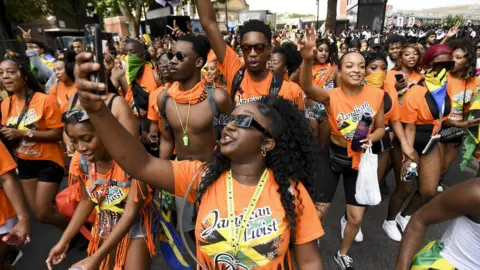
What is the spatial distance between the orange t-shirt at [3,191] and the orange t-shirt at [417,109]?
3.65m

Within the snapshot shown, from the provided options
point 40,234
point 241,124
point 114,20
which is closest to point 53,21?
point 114,20

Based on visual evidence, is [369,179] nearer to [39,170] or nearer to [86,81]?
[86,81]

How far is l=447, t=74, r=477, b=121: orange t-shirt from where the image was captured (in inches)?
144

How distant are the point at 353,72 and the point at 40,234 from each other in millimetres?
3963

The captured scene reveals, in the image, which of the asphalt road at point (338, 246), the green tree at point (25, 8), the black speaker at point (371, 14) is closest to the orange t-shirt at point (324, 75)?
the asphalt road at point (338, 246)

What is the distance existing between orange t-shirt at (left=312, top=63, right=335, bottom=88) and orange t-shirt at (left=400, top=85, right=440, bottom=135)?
155cm

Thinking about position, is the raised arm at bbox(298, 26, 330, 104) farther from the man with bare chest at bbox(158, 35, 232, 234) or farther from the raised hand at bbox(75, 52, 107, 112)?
the raised hand at bbox(75, 52, 107, 112)

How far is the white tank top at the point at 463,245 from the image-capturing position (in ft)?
5.22

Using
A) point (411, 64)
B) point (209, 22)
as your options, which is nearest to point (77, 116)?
point (209, 22)

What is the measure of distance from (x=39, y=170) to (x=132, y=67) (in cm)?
215

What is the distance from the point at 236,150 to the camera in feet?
5.35

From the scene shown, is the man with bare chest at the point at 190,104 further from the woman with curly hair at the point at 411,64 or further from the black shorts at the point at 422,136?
the woman with curly hair at the point at 411,64

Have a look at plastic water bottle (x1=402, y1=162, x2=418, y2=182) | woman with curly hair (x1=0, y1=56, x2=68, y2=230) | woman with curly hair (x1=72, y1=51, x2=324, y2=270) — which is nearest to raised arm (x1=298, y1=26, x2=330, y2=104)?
woman with curly hair (x1=72, y1=51, x2=324, y2=270)

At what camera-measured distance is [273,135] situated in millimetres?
1684
